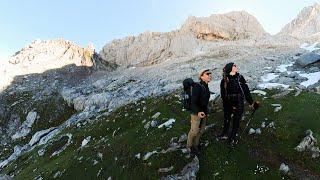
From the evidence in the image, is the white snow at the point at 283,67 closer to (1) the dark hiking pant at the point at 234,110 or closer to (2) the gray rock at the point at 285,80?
(2) the gray rock at the point at 285,80

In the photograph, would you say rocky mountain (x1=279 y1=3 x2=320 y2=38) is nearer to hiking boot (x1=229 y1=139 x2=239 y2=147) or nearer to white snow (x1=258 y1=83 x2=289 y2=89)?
white snow (x1=258 y1=83 x2=289 y2=89)

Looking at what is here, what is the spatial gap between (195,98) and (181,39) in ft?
200

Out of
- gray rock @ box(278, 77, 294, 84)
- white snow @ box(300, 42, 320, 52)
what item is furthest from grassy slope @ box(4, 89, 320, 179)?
white snow @ box(300, 42, 320, 52)

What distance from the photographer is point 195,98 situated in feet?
67.2

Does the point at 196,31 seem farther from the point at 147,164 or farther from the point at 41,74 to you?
the point at 147,164

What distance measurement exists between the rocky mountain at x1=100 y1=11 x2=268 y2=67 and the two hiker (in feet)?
174

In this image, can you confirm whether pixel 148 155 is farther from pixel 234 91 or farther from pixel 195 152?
pixel 234 91

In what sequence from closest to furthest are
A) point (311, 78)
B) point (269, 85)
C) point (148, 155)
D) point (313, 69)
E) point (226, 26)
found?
point (148, 155) < point (269, 85) < point (311, 78) < point (313, 69) < point (226, 26)

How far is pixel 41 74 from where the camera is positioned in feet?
226

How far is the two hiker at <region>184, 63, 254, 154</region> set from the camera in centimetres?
2054

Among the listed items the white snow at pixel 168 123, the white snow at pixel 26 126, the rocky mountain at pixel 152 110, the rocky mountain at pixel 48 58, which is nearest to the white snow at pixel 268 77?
the rocky mountain at pixel 152 110

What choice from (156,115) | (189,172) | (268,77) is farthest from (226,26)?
(189,172)

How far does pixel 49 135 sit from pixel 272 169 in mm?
27302

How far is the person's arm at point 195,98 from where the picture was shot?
20.4 metres
